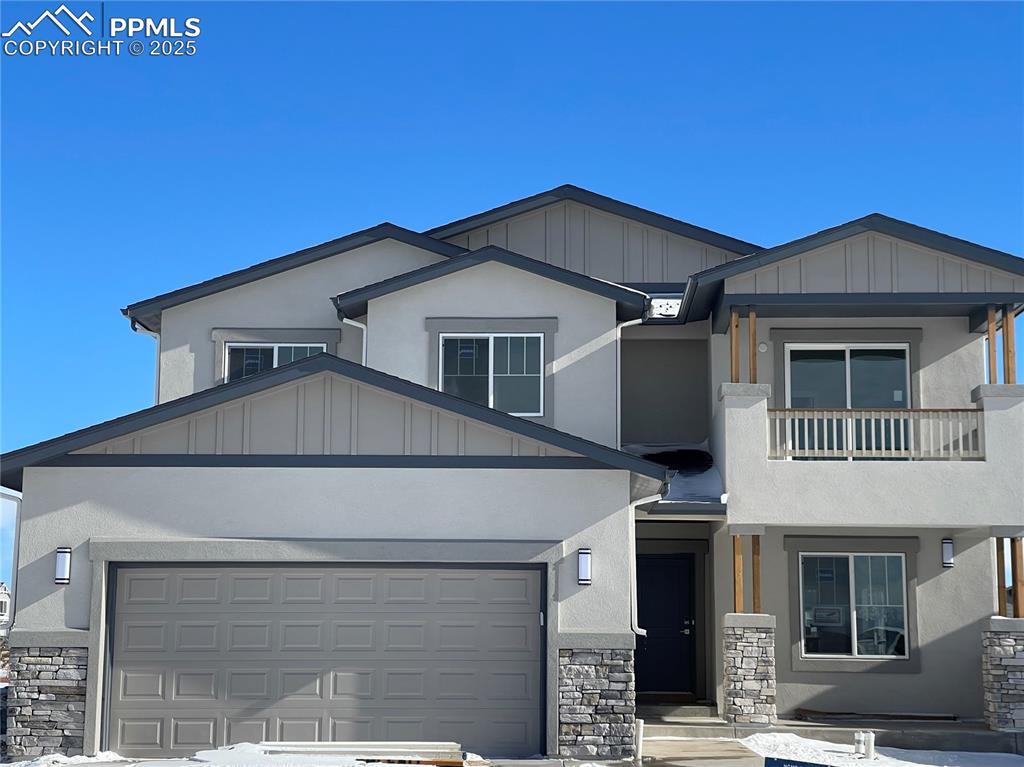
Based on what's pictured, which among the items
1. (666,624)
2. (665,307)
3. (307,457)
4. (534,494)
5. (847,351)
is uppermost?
(665,307)

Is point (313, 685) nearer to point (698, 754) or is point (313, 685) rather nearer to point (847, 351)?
point (698, 754)

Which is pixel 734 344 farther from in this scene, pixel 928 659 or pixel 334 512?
pixel 334 512

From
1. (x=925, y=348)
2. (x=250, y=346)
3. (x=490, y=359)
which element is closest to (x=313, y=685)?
(x=490, y=359)

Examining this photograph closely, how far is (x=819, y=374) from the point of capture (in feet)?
62.8

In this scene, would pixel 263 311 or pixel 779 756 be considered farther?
pixel 263 311

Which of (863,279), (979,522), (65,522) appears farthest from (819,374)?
(65,522)

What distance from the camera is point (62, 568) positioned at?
14.1 metres

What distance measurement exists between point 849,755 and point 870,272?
669cm

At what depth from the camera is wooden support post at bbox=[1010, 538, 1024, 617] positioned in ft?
56.5

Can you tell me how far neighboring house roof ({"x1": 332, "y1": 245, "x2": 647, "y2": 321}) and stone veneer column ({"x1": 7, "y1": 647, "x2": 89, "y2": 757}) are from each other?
249 inches

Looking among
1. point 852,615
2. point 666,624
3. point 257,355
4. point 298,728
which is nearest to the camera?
point 298,728

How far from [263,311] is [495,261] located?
12.8 feet

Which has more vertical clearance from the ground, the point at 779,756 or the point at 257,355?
the point at 257,355

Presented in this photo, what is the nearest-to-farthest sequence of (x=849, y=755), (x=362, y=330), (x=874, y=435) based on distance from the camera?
(x=849, y=755), (x=874, y=435), (x=362, y=330)
